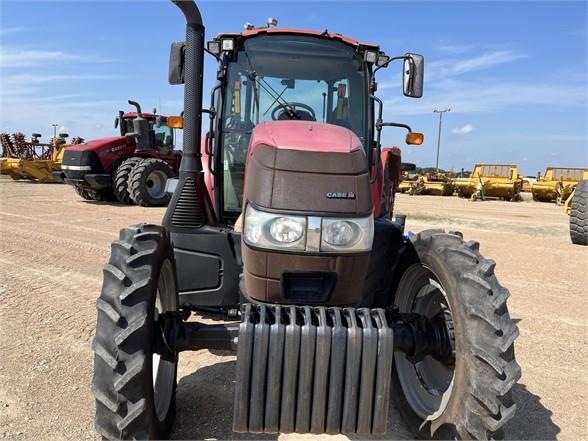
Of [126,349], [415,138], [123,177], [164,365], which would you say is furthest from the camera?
[123,177]

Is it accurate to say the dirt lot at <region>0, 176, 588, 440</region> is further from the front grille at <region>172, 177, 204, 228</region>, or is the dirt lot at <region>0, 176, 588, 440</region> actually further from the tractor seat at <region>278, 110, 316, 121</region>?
the tractor seat at <region>278, 110, 316, 121</region>

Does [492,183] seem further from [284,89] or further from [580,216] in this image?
[284,89]

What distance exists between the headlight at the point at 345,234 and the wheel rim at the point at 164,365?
0.98m

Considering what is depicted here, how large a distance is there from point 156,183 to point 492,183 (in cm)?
1676

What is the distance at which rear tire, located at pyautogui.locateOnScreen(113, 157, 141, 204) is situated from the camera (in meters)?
13.2

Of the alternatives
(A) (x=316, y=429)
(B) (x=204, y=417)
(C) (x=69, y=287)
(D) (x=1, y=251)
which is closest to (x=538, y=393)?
(A) (x=316, y=429)

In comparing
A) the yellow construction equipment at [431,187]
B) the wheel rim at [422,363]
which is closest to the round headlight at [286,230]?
the wheel rim at [422,363]

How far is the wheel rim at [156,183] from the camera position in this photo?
1353 centimetres

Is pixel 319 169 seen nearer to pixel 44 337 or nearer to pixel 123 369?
pixel 123 369

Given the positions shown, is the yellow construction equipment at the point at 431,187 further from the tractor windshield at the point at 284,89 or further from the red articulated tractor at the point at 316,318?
the red articulated tractor at the point at 316,318

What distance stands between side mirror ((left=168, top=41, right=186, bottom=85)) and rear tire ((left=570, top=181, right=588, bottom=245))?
8.72 meters

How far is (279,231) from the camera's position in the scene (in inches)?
92.7

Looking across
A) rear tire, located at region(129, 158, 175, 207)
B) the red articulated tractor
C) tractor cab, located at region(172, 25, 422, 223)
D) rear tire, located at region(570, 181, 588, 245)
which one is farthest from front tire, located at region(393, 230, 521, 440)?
rear tire, located at region(129, 158, 175, 207)

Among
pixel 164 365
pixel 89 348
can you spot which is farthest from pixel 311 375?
pixel 89 348
